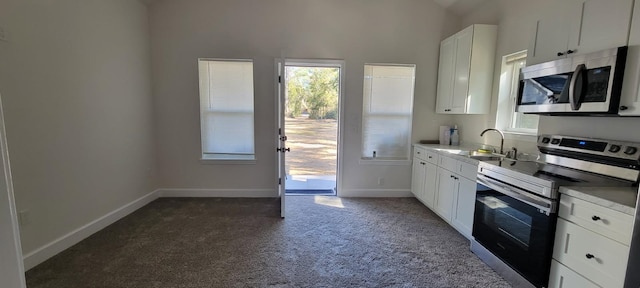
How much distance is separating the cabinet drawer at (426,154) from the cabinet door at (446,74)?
0.66 metres

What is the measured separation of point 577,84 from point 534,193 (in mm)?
881

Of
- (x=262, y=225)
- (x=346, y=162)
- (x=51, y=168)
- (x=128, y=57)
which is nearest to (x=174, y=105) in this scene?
(x=128, y=57)

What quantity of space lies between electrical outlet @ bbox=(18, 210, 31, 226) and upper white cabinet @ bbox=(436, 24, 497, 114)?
15.3ft

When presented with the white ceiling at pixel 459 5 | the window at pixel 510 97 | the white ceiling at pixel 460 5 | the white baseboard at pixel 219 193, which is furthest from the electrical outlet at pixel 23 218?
the white ceiling at pixel 460 5

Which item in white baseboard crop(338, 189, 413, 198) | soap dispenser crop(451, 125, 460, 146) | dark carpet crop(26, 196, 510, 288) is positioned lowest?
dark carpet crop(26, 196, 510, 288)

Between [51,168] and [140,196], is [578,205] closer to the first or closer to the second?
[51,168]

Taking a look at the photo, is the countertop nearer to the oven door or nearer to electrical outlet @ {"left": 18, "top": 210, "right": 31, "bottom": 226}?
the oven door

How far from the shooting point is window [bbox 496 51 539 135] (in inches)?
121

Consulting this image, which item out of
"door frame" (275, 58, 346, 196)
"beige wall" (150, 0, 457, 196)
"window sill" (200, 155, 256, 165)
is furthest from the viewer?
"window sill" (200, 155, 256, 165)

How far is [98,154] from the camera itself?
121 inches

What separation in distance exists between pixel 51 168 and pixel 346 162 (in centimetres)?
343

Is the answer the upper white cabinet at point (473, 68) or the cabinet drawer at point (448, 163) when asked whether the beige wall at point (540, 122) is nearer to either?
the upper white cabinet at point (473, 68)

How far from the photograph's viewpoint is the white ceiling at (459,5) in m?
3.70

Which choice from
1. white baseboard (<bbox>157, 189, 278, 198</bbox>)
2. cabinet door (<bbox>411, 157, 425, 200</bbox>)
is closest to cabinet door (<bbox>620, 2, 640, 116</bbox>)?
cabinet door (<bbox>411, 157, 425, 200</bbox>)
